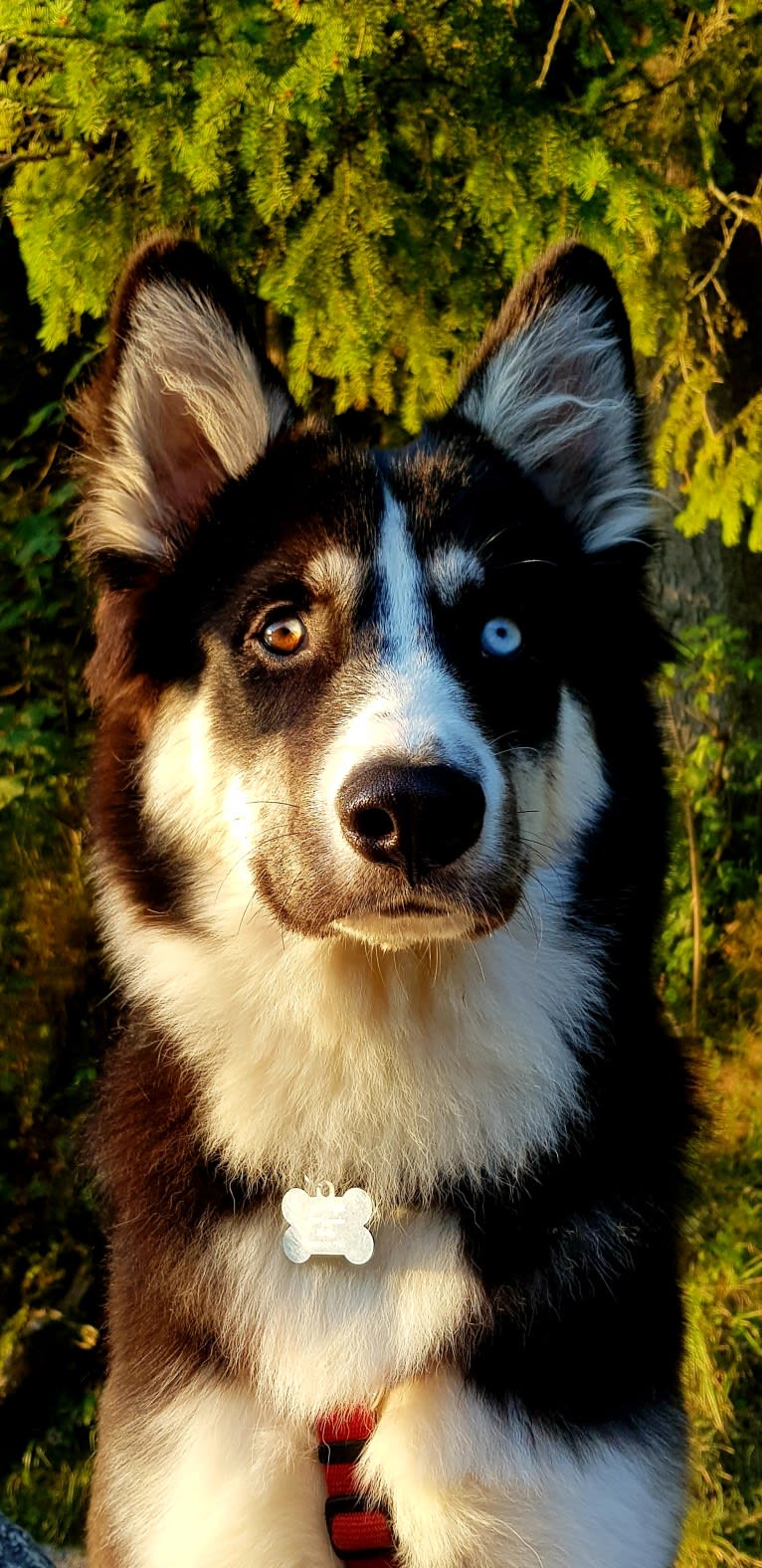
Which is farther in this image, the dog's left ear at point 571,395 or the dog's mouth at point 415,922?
the dog's left ear at point 571,395

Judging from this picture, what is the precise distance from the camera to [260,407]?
2.73 metres

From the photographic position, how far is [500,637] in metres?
2.53

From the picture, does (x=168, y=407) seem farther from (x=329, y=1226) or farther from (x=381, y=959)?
(x=329, y=1226)

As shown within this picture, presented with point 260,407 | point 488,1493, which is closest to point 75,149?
point 260,407

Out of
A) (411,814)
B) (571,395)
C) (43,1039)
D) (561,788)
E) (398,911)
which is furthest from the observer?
(43,1039)

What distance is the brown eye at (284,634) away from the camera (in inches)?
98.8

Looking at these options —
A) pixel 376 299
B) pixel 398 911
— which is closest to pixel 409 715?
pixel 398 911

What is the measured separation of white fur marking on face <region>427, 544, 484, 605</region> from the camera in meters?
2.46

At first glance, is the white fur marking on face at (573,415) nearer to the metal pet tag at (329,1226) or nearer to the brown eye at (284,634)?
the brown eye at (284,634)

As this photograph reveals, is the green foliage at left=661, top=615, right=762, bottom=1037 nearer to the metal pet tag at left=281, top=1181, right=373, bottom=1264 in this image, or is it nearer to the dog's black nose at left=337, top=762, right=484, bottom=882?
the metal pet tag at left=281, top=1181, right=373, bottom=1264

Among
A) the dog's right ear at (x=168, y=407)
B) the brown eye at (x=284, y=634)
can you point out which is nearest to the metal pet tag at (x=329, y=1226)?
the brown eye at (x=284, y=634)

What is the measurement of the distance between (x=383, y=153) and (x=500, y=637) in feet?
6.40

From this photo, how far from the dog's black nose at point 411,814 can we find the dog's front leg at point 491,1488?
3.09 ft

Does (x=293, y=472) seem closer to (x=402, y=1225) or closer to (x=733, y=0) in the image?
(x=402, y=1225)
